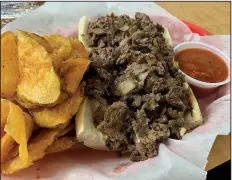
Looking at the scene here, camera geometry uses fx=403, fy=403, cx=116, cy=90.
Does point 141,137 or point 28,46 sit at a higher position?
point 28,46

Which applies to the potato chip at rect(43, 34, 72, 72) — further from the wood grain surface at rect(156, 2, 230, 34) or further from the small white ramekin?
the wood grain surface at rect(156, 2, 230, 34)

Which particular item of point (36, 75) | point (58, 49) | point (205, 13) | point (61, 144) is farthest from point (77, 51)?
point (205, 13)

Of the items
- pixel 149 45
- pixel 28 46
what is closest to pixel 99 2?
pixel 149 45

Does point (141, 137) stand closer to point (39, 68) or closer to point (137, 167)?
point (137, 167)

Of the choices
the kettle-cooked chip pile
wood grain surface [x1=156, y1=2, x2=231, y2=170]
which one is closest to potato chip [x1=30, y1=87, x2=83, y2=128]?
the kettle-cooked chip pile

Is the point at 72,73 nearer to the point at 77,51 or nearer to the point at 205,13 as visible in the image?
the point at 77,51

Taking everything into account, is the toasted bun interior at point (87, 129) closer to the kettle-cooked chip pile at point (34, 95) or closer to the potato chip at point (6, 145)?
the kettle-cooked chip pile at point (34, 95)
